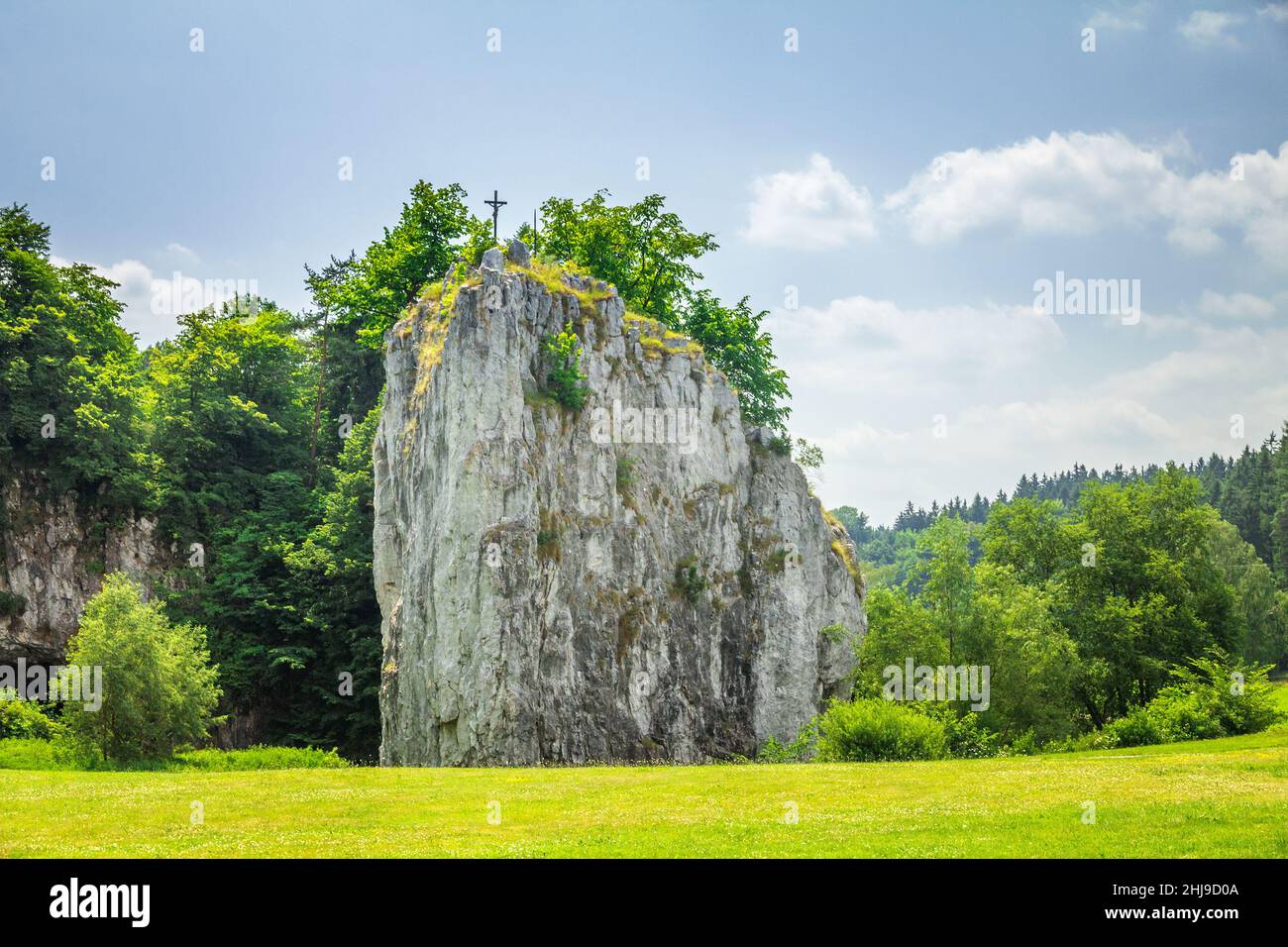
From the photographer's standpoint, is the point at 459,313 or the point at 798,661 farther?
the point at 798,661

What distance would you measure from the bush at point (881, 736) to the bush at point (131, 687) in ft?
65.8

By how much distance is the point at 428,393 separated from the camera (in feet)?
124

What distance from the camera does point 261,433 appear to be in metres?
53.6

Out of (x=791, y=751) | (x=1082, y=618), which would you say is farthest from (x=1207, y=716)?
(x=1082, y=618)

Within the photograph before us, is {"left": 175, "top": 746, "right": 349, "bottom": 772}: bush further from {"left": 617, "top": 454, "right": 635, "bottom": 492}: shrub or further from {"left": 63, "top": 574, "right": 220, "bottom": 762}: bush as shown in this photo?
{"left": 617, "top": 454, "right": 635, "bottom": 492}: shrub

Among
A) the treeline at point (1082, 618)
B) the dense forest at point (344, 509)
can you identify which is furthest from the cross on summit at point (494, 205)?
the treeline at point (1082, 618)

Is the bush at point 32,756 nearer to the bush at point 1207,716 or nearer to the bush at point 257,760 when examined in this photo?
the bush at point 257,760

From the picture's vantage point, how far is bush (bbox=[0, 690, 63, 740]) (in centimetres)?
3366

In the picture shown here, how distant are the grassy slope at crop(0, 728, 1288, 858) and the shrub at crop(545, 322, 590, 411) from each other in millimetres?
18682

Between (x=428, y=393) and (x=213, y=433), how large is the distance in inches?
788

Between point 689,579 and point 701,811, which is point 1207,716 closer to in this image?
point 701,811

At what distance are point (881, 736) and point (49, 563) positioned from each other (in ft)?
126
